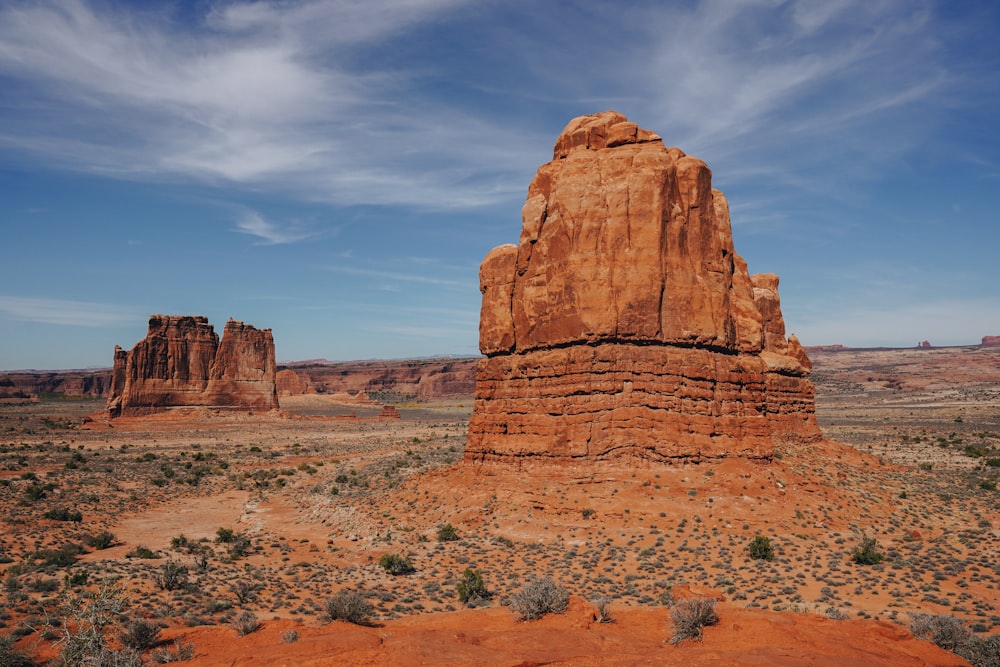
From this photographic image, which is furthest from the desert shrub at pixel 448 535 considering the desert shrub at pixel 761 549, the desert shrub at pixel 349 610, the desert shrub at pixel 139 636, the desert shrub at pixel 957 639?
the desert shrub at pixel 957 639

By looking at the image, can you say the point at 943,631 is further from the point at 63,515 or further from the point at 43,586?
the point at 63,515

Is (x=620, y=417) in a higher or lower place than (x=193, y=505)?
higher

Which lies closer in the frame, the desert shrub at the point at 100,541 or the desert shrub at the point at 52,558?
the desert shrub at the point at 52,558

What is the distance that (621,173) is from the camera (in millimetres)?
23766

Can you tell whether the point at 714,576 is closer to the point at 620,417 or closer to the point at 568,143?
the point at 620,417

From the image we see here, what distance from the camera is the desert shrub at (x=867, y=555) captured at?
58.3ft

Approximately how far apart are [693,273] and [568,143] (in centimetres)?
775

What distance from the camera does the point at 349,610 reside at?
557 inches

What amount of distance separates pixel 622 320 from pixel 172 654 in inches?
666

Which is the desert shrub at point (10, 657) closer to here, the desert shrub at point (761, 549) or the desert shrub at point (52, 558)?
the desert shrub at point (52, 558)

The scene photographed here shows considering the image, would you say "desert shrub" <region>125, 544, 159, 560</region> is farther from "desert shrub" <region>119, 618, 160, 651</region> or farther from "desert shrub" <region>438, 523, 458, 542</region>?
"desert shrub" <region>438, 523, 458, 542</region>

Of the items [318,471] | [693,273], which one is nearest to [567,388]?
[693,273]

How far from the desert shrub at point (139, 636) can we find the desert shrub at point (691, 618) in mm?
10378

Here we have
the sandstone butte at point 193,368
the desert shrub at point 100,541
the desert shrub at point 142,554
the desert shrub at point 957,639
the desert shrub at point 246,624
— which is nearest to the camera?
the desert shrub at point 957,639
